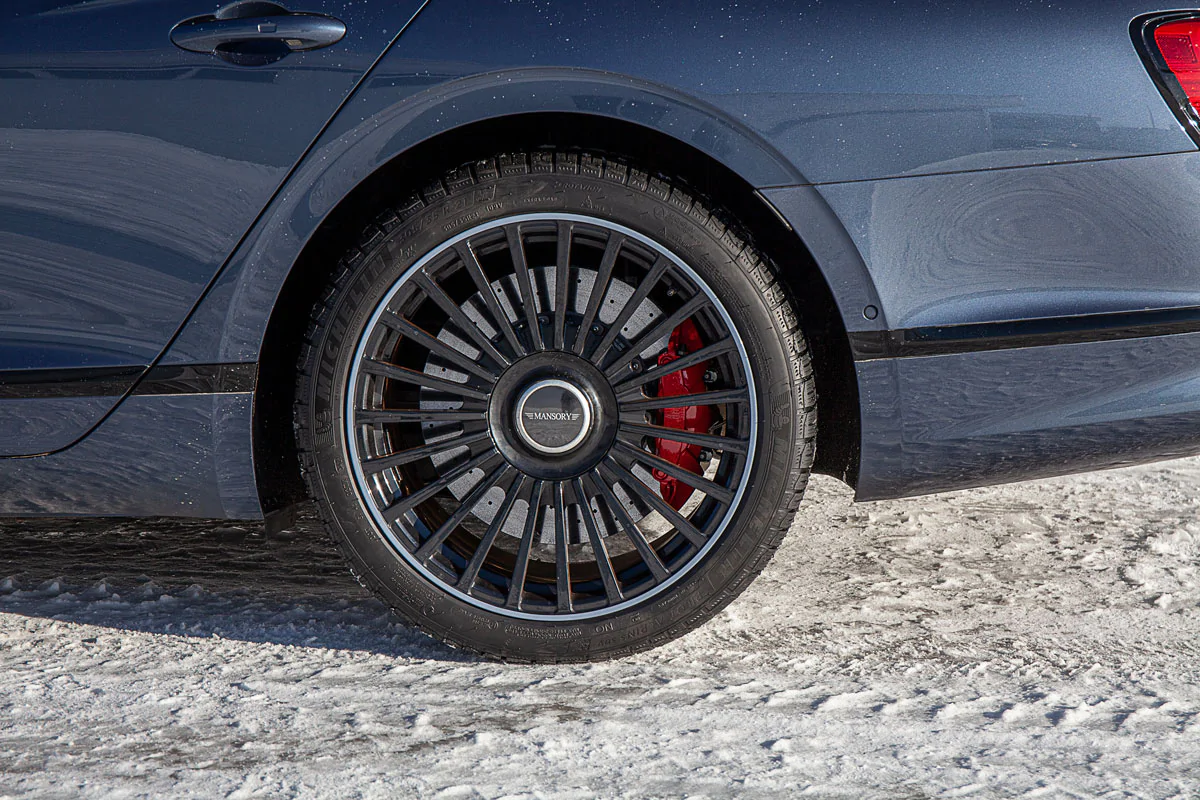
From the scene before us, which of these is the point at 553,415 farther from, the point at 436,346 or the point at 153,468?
the point at 153,468

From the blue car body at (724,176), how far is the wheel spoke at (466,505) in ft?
1.28

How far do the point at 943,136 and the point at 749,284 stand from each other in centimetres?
44

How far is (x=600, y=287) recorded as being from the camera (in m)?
2.25

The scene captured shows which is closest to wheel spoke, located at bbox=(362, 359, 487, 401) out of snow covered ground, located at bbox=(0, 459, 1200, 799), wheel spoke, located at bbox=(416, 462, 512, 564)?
wheel spoke, located at bbox=(416, 462, 512, 564)

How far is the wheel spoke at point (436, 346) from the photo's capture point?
2.24 m

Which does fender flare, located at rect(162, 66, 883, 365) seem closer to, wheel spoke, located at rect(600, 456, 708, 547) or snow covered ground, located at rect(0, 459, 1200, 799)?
wheel spoke, located at rect(600, 456, 708, 547)

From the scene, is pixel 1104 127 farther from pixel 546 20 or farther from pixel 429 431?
pixel 429 431

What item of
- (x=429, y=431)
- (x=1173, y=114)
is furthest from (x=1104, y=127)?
(x=429, y=431)

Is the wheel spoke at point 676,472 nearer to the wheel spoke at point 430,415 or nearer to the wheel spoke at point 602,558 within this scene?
the wheel spoke at point 602,558

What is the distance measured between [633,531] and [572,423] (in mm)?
247

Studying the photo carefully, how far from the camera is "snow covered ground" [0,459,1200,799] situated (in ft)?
6.08

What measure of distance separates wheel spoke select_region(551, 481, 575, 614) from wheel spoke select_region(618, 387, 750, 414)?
220 millimetres

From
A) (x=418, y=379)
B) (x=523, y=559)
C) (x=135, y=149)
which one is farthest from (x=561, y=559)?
(x=135, y=149)

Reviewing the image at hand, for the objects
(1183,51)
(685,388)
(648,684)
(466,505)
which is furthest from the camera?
(685,388)
